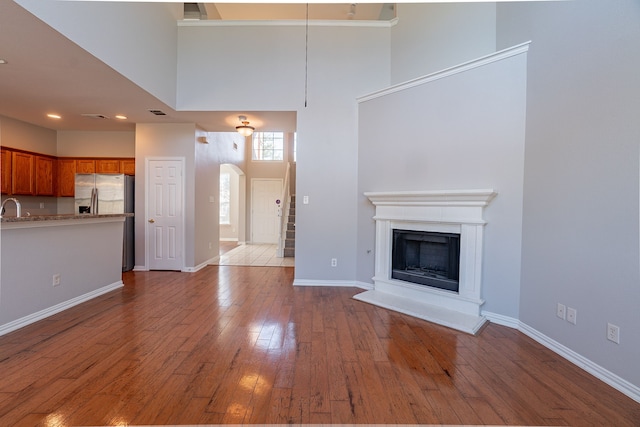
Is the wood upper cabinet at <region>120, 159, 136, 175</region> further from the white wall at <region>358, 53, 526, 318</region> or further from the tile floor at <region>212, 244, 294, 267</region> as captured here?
the white wall at <region>358, 53, 526, 318</region>

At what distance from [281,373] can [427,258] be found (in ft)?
7.61

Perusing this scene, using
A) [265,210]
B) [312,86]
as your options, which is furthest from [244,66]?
[265,210]

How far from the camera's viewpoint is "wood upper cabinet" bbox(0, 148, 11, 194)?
15.5ft

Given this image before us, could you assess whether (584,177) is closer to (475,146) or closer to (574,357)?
(475,146)

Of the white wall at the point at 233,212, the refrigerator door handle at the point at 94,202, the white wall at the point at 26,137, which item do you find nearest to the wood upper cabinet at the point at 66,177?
the white wall at the point at 26,137

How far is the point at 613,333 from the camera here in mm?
2004

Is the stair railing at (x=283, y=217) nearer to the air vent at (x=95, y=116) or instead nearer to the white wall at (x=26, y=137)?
the air vent at (x=95, y=116)

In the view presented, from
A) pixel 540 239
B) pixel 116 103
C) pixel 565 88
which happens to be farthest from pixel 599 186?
Result: pixel 116 103

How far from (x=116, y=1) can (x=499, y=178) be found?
4443 millimetres

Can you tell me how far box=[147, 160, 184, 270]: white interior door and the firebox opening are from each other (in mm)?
3827

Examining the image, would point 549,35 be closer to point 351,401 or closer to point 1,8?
point 351,401

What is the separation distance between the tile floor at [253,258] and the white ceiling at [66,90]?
276cm

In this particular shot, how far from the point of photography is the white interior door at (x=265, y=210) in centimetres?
962

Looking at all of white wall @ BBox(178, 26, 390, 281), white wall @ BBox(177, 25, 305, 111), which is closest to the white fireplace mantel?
white wall @ BBox(178, 26, 390, 281)
